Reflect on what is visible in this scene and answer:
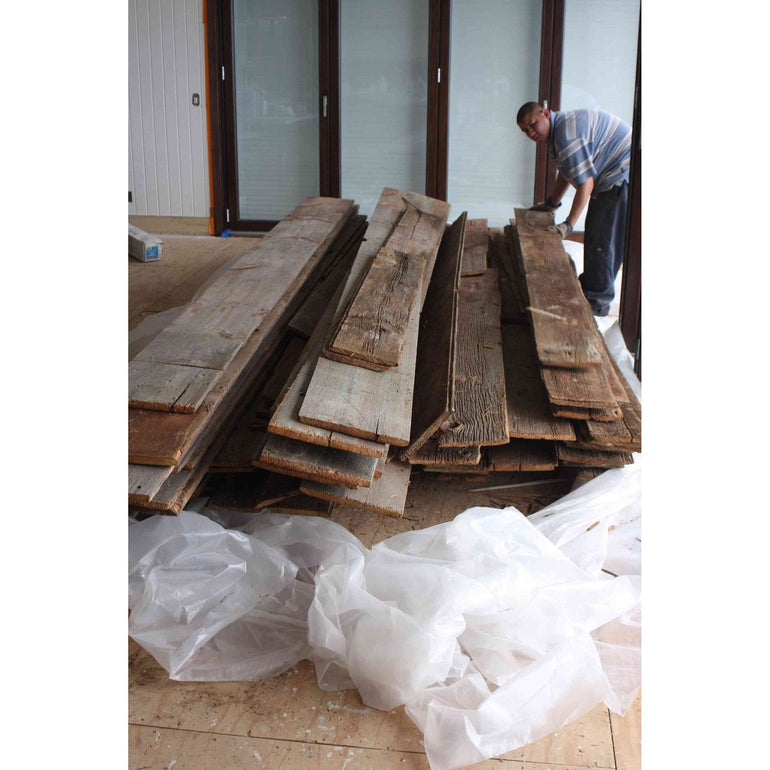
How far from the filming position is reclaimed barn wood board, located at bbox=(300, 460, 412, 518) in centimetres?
167

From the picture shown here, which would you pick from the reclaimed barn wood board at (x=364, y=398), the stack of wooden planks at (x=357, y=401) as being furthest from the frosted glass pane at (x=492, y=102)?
the reclaimed barn wood board at (x=364, y=398)

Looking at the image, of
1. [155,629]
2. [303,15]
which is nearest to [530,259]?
[155,629]

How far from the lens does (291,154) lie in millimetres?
6402

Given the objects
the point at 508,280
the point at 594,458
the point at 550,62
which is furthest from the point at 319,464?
the point at 550,62

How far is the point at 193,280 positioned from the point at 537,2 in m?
3.51

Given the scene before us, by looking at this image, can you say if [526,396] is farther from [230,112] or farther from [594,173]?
[230,112]

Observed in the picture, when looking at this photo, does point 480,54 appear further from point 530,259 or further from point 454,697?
point 454,697

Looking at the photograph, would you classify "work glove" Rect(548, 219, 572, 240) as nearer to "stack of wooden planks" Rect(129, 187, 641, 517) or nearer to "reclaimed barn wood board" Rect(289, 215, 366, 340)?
"stack of wooden planks" Rect(129, 187, 641, 517)

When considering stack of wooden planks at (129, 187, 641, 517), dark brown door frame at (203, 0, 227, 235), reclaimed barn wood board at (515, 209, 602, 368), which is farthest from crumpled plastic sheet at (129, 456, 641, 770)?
dark brown door frame at (203, 0, 227, 235)

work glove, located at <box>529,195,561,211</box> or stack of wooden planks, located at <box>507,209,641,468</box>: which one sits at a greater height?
work glove, located at <box>529,195,561,211</box>

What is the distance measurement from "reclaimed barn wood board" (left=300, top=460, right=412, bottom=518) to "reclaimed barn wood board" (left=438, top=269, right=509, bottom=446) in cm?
15

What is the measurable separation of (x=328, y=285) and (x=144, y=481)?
1.63 meters

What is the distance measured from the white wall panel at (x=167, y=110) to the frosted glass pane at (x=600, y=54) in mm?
2958
